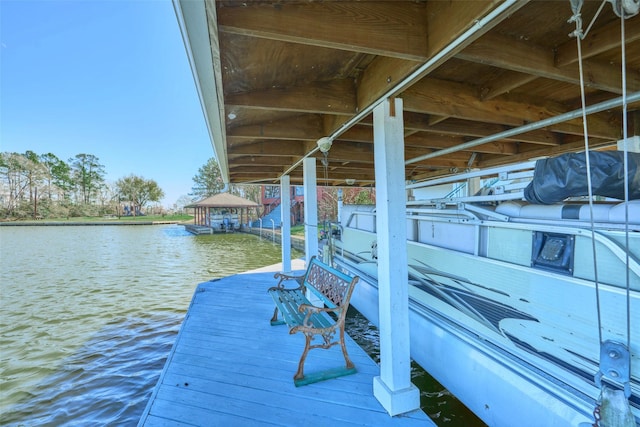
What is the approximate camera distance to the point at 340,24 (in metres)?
1.33

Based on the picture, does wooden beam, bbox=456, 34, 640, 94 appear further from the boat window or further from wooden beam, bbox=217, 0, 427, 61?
the boat window

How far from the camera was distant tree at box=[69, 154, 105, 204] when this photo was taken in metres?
42.2

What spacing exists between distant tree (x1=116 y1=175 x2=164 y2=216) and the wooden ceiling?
157 ft

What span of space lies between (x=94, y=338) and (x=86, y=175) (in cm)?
4983

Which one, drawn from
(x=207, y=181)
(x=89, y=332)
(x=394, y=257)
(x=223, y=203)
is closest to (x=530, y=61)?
(x=394, y=257)

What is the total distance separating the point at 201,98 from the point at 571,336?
2.63m

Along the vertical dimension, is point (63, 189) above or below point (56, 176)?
below

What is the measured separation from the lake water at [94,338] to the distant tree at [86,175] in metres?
40.1

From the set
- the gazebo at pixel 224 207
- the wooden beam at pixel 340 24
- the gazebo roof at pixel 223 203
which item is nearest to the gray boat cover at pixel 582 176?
the wooden beam at pixel 340 24

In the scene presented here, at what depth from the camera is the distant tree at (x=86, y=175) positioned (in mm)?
42188

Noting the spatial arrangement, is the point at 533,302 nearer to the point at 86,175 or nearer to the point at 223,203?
the point at 223,203

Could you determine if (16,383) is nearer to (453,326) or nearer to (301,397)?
(301,397)

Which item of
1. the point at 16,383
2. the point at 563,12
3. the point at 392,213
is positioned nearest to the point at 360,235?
the point at 392,213

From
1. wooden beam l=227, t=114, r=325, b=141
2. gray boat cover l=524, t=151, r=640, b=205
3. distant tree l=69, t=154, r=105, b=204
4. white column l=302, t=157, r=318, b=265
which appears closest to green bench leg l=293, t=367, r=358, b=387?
white column l=302, t=157, r=318, b=265
